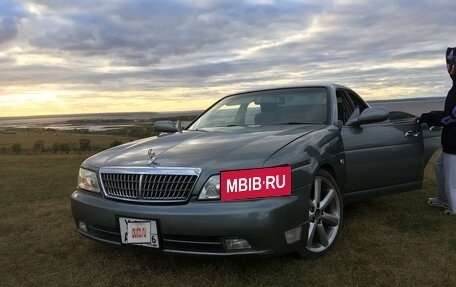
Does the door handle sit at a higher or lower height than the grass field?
higher

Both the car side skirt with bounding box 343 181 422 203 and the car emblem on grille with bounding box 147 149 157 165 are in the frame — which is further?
the car side skirt with bounding box 343 181 422 203

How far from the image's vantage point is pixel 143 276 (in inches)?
152

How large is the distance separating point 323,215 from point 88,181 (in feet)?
6.50

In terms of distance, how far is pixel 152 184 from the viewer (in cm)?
366

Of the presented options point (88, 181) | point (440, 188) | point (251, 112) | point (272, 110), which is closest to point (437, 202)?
point (440, 188)

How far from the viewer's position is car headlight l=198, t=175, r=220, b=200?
348 centimetres

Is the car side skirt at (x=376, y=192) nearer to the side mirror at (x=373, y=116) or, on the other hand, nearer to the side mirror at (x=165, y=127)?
the side mirror at (x=373, y=116)

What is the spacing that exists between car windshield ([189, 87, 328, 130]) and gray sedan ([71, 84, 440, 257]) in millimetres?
17

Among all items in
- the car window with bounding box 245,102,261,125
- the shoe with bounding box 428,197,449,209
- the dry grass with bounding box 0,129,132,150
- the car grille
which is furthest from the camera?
the dry grass with bounding box 0,129,132,150

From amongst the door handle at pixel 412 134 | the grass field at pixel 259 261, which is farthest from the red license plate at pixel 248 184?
the door handle at pixel 412 134

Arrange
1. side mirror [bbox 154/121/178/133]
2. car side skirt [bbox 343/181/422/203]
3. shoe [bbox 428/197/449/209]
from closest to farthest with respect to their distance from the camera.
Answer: car side skirt [bbox 343/181/422/203], side mirror [bbox 154/121/178/133], shoe [bbox 428/197/449/209]

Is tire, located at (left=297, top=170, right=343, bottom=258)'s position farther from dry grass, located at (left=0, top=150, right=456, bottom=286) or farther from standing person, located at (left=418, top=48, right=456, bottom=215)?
standing person, located at (left=418, top=48, right=456, bottom=215)

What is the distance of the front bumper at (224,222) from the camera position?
3.39 m

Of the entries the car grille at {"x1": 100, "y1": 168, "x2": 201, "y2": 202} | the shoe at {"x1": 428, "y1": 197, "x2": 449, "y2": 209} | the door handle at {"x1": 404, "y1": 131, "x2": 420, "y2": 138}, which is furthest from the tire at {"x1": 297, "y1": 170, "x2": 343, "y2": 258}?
the shoe at {"x1": 428, "y1": 197, "x2": 449, "y2": 209}
